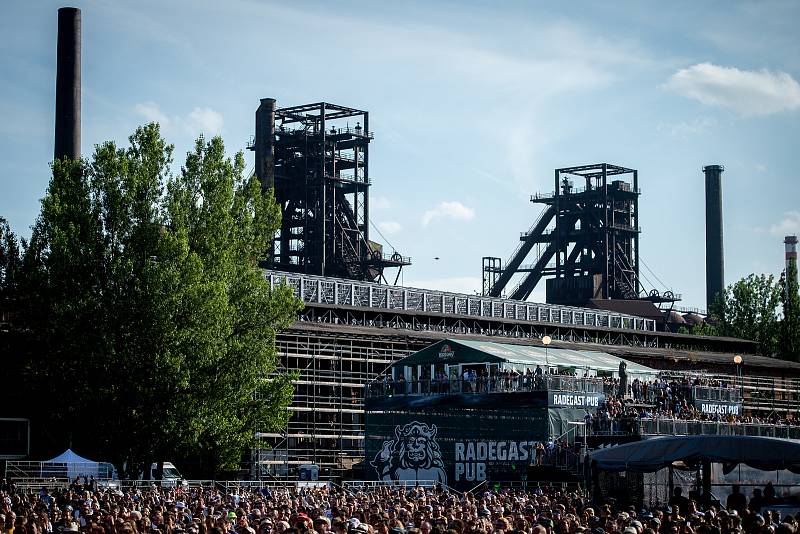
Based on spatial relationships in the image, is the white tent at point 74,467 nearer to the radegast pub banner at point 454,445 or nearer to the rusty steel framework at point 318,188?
the radegast pub banner at point 454,445

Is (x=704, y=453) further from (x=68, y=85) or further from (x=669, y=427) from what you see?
(x=68, y=85)

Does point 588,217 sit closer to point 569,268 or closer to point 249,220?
point 569,268

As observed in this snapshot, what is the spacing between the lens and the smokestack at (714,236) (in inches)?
4562

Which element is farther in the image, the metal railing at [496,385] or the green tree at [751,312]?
the green tree at [751,312]

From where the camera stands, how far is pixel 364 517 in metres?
26.7

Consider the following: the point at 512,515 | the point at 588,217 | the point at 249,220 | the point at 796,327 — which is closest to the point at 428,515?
the point at 512,515

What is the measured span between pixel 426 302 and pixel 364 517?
60283 millimetres

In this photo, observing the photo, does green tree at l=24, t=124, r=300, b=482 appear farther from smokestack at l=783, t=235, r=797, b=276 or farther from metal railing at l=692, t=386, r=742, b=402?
smokestack at l=783, t=235, r=797, b=276

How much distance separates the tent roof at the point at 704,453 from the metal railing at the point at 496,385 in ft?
58.7

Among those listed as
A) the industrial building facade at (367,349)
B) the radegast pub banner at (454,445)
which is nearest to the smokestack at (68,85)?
the industrial building facade at (367,349)

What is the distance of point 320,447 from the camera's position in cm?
6800

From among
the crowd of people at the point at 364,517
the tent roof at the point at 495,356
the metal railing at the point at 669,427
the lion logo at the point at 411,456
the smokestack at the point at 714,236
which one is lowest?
the lion logo at the point at 411,456

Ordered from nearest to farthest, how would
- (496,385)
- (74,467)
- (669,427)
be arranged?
(74,467), (669,427), (496,385)

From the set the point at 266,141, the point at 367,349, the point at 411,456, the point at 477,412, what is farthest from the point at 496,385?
the point at 266,141
